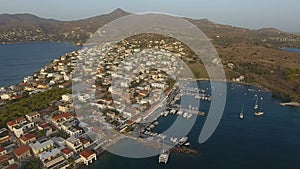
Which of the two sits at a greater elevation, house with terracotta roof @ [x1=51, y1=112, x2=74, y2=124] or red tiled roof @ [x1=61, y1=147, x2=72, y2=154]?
house with terracotta roof @ [x1=51, y1=112, x2=74, y2=124]

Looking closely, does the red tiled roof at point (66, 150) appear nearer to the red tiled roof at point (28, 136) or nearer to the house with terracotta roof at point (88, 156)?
the house with terracotta roof at point (88, 156)

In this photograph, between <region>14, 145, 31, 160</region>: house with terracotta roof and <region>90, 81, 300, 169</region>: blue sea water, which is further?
→ <region>90, 81, 300, 169</region>: blue sea water

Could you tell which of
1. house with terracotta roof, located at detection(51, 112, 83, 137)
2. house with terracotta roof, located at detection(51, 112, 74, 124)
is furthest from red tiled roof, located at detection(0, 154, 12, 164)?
house with terracotta roof, located at detection(51, 112, 74, 124)

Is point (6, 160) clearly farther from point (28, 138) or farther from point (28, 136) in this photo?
point (28, 136)

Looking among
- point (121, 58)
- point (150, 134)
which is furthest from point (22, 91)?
point (121, 58)

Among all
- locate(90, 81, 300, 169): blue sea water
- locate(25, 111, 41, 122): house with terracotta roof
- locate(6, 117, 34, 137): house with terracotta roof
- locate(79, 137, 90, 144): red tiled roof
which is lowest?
locate(90, 81, 300, 169): blue sea water

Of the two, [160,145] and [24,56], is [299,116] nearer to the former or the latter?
[160,145]

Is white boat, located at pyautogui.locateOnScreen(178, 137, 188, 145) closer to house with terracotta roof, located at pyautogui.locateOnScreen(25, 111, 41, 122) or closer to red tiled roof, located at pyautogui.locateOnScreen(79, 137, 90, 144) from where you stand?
red tiled roof, located at pyautogui.locateOnScreen(79, 137, 90, 144)

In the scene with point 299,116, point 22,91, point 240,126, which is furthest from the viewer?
point 22,91
